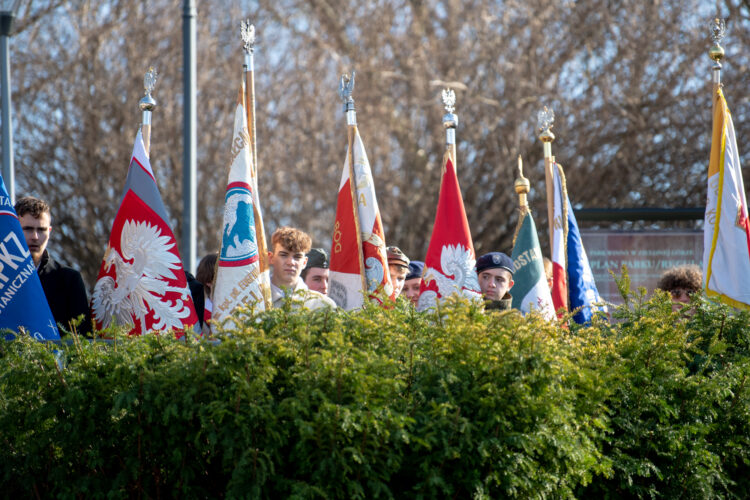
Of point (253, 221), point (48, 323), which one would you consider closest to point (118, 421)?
point (48, 323)

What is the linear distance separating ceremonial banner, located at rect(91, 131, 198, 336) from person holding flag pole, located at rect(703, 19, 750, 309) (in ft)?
12.7

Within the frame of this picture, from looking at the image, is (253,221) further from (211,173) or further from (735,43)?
(735,43)

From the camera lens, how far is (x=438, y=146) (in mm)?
14172

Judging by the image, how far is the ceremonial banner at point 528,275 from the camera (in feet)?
22.1

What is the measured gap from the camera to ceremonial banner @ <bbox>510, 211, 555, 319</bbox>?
6.74m

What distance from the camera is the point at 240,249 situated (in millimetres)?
5250

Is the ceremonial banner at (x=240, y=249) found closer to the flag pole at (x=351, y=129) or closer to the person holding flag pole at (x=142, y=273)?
the person holding flag pole at (x=142, y=273)

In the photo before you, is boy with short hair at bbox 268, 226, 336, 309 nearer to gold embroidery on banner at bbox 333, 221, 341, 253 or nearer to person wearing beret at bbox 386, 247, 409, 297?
gold embroidery on banner at bbox 333, 221, 341, 253

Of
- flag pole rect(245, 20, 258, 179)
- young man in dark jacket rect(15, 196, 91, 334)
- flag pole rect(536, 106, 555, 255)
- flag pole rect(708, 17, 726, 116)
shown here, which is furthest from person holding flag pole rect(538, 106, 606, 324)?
young man in dark jacket rect(15, 196, 91, 334)

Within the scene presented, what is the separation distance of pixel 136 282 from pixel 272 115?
919 centimetres

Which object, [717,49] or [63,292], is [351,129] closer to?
[63,292]

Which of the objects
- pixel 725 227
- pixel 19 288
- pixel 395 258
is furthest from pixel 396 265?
pixel 19 288

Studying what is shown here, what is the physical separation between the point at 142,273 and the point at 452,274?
2.08 metres

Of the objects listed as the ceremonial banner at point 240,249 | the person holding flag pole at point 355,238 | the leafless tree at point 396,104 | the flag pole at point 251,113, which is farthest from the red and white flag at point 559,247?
the leafless tree at point 396,104
